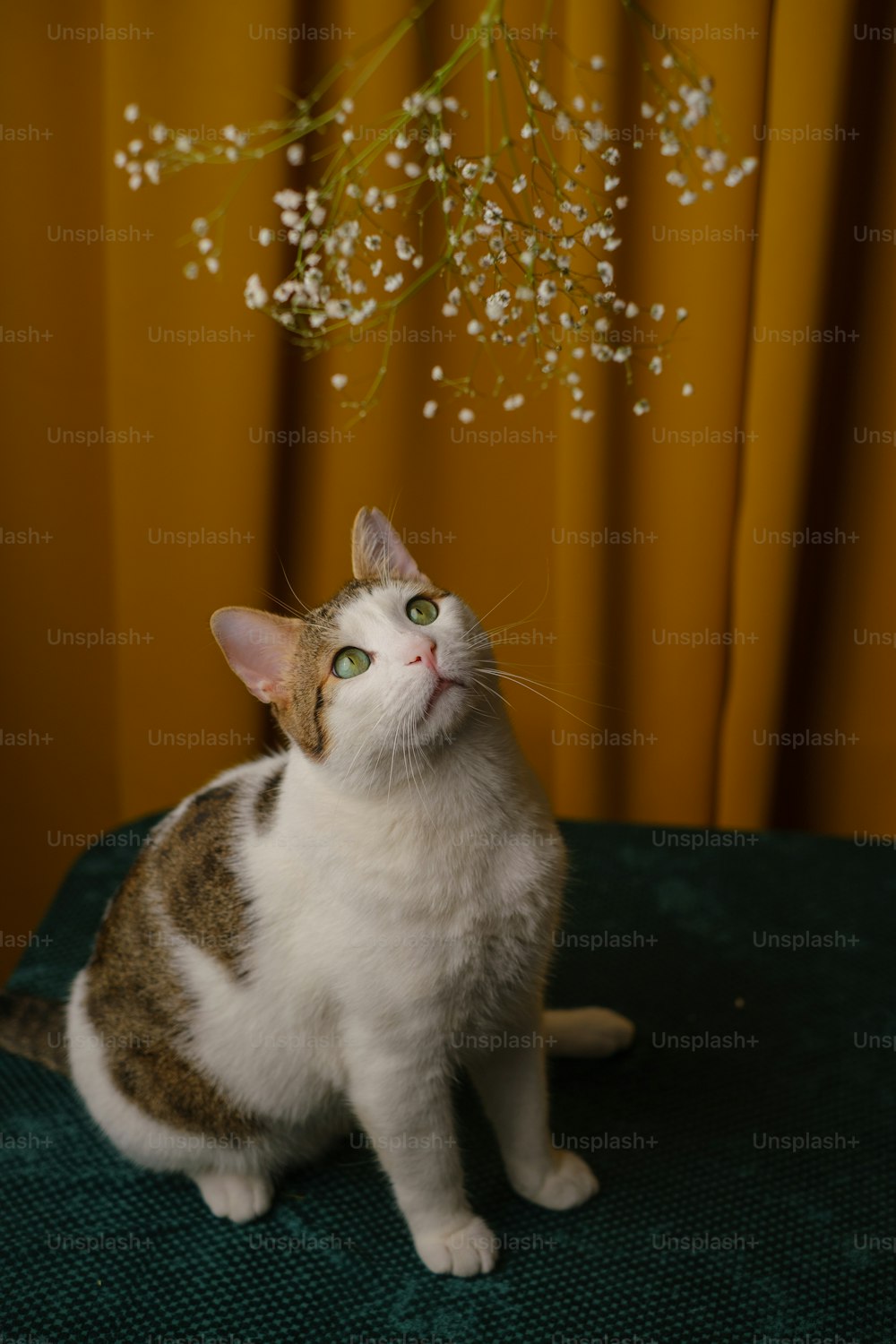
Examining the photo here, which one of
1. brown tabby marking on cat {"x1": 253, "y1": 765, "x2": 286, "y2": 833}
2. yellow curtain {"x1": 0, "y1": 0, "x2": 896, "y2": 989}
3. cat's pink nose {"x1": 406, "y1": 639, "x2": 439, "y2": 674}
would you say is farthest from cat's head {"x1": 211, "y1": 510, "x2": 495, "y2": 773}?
yellow curtain {"x1": 0, "y1": 0, "x2": 896, "y2": 989}

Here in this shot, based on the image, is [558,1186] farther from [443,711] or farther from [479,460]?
[479,460]

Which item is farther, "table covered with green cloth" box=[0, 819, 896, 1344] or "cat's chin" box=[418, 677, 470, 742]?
"table covered with green cloth" box=[0, 819, 896, 1344]

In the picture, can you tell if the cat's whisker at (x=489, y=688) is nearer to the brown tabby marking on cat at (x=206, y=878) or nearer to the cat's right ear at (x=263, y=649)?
the cat's right ear at (x=263, y=649)

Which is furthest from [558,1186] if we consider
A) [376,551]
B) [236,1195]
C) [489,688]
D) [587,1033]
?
[376,551]

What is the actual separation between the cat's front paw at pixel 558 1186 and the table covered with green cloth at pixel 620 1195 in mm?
18

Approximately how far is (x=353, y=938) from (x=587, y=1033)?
553mm

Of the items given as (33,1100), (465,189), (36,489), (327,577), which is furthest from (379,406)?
(33,1100)

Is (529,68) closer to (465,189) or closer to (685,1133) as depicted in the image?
(465,189)

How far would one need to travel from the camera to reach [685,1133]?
61.5 inches

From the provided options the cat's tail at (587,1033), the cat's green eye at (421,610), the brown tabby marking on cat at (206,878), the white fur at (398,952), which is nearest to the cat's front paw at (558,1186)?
the white fur at (398,952)

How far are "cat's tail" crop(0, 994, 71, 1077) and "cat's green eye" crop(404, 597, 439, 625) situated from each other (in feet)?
2.54

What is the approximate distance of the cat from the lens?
3.99 feet

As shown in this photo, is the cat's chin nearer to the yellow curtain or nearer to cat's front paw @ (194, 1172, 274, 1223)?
cat's front paw @ (194, 1172, 274, 1223)

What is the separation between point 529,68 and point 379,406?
1.26 metres
